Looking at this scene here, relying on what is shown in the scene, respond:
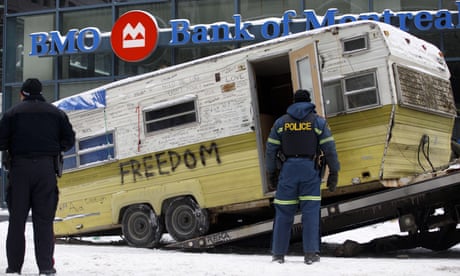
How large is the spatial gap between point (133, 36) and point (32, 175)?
13.9 m

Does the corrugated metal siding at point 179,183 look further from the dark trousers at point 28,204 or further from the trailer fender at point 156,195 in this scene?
the dark trousers at point 28,204

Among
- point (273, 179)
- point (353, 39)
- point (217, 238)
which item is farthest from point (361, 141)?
point (217, 238)

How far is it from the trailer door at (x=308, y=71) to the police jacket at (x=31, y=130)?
153 inches

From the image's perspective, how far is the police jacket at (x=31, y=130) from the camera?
5.63 meters

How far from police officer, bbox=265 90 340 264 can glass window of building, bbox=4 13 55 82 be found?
14.9 m

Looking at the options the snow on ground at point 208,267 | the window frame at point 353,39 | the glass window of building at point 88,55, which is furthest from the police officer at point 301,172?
the glass window of building at point 88,55

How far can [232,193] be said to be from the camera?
9391 mm

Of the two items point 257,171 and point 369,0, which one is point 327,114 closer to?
point 257,171

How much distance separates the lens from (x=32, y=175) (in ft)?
18.3

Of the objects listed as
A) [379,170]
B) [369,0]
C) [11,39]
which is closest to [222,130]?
[379,170]

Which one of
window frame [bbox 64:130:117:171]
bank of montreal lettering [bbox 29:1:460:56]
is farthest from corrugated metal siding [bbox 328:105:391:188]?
bank of montreal lettering [bbox 29:1:460:56]

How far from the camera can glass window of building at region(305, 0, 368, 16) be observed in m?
17.9

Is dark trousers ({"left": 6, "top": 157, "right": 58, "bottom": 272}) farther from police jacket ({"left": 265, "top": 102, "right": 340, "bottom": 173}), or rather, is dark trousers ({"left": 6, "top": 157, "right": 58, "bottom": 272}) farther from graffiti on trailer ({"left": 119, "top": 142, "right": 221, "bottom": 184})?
graffiti on trailer ({"left": 119, "top": 142, "right": 221, "bottom": 184})

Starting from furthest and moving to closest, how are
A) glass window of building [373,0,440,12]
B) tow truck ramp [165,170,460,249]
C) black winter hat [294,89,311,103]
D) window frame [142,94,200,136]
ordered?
glass window of building [373,0,440,12] < window frame [142,94,200,136] < tow truck ramp [165,170,460,249] < black winter hat [294,89,311,103]
